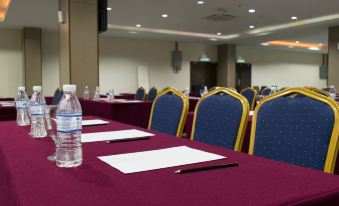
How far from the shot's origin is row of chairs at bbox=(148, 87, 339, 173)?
1.48 meters

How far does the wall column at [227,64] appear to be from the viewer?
45.2 ft

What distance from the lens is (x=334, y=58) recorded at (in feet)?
31.8

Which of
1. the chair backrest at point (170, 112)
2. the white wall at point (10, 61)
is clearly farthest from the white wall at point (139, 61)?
the chair backrest at point (170, 112)

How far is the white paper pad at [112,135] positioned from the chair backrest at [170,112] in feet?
1.68

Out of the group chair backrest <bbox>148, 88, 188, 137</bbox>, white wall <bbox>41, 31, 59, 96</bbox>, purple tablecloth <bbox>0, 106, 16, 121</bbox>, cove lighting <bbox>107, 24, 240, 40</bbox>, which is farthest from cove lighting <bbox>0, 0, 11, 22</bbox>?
chair backrest <bbox>148, 88, 188, 137</bbox>

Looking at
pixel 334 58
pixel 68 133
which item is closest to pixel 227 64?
pixel 334 58

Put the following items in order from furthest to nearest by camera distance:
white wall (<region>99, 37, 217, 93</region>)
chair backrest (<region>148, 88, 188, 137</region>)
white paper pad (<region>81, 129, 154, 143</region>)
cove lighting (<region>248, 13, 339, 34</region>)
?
white wall (<region>99, 37, 217, 93</region>), cove lighting (<region>248, 13, 339, 34</region>), chair backrest (<region>148, 88, 188, 137</region>), white paper pad (<region>81, 129, 154, 143</region>)

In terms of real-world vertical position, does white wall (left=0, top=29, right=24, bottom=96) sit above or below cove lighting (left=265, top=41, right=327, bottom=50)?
below

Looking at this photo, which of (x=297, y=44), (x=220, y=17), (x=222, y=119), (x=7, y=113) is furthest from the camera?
(x=297, y=44)

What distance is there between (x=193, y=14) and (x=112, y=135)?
24.0ft

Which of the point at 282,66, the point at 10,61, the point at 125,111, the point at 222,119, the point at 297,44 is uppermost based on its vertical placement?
the point at 297,44

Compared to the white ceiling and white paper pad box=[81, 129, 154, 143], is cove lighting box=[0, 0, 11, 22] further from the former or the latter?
white paper pad box=[81, 129, 154, 143]

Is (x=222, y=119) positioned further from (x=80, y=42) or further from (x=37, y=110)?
(x=80, y=42)

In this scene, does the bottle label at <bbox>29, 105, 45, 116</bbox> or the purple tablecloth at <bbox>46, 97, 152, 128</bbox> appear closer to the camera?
the bottle label at <bbox>29, 105, 45, 116</bbox>
